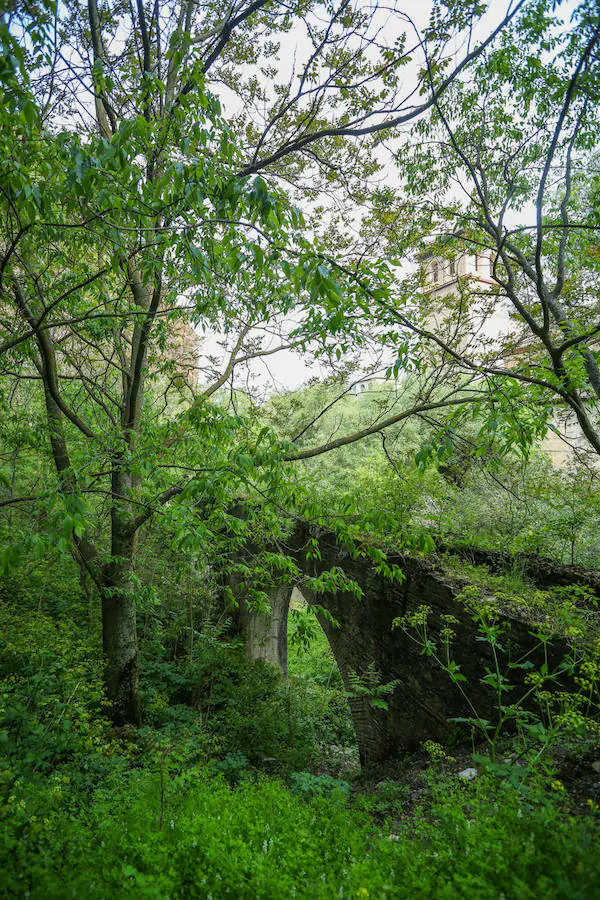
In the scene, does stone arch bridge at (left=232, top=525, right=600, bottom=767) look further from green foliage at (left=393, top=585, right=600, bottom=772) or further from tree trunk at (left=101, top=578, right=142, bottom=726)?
tree trunk at (left=101, top=578, right=142, bottom=726)

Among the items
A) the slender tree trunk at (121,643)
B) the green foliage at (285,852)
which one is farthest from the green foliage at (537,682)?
the slender tree trunk at (121,643)

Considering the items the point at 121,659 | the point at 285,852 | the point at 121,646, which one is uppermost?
the point at 121,646

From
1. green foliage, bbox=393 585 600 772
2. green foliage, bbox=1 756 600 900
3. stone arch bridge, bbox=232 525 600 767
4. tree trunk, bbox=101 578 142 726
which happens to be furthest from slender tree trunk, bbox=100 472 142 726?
green foliage, bbox=393 585 600 772

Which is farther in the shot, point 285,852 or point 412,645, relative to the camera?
point 412,645

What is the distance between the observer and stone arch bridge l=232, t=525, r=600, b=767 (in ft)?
14.0

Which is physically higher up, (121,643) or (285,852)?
(121,643)

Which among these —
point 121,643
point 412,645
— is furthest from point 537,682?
point 121,643

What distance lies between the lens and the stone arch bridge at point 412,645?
4266mm

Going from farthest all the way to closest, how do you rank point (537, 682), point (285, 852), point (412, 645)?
point (412, 645), point (537, 682), point (285, 852)

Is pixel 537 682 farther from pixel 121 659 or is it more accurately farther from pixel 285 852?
pixel 121 659

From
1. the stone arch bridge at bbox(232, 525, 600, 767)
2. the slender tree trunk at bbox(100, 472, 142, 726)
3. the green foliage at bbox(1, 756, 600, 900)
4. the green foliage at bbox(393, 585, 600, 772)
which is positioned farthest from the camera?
the slender tree trunk at bbox(100, 472, 142, 726)

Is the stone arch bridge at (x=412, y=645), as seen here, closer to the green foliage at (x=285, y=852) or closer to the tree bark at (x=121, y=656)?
the tree bark at (x=121, y=656)

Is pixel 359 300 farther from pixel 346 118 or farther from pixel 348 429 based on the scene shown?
pixel 348 429

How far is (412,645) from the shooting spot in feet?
16.5
